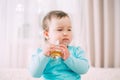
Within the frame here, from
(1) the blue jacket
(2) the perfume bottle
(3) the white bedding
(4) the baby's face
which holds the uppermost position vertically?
(4) the baby's face

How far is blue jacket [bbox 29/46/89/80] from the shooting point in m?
1.08

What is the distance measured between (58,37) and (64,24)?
6 cm

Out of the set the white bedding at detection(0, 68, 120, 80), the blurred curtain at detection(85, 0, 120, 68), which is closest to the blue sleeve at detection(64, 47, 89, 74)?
the white bedding at detection(0, 68, 120, 80)

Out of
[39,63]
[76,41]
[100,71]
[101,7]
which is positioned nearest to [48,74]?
[39,63]

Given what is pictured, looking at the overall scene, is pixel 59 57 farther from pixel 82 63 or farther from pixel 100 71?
pixel 100 71

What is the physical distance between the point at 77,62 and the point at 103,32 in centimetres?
126

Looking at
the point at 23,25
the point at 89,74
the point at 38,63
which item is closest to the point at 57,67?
the point at 38,63

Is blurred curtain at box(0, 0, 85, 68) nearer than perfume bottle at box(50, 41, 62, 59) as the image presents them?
No

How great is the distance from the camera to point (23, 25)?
2.30m

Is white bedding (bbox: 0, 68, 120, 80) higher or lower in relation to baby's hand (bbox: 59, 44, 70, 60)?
lower

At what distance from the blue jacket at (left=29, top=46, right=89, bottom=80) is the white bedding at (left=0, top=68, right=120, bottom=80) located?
32.9 inches

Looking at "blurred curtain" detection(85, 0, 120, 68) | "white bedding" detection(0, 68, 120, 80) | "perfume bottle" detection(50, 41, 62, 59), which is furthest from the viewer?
"blurred curtain" detection(85, 0, 120, 68)

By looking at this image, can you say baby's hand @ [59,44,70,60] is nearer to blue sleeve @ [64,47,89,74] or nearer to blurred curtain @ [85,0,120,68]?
blue sleeve @ [64,47,89,74]

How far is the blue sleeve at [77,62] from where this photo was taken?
1.08 m
